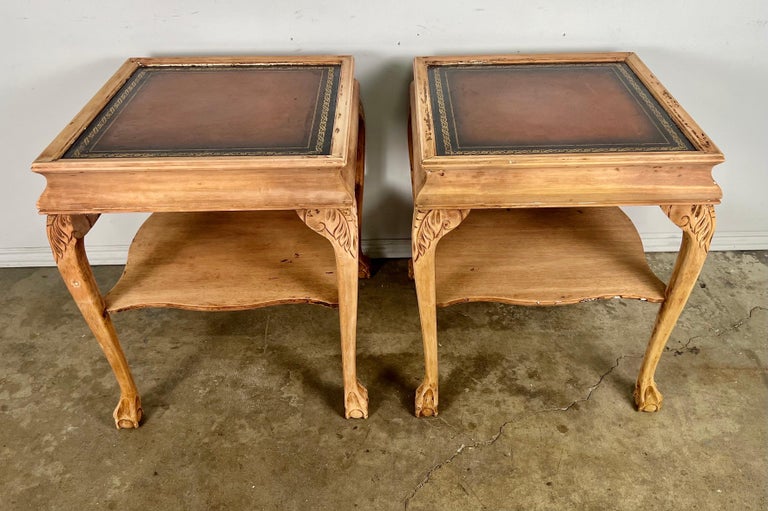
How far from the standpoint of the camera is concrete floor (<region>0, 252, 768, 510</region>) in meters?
1.59

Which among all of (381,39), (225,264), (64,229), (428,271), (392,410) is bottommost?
(392,410)

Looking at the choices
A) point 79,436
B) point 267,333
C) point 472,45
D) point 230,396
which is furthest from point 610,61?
point 79,436

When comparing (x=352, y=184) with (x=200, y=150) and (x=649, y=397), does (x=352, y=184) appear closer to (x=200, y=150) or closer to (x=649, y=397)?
(x=200, y=150)

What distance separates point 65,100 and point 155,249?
2.10ft

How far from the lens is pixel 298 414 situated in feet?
5.86

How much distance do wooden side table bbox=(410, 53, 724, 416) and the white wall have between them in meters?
0.12

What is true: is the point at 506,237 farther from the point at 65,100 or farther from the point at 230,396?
the point at 65,100

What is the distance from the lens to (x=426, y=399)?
1728mm

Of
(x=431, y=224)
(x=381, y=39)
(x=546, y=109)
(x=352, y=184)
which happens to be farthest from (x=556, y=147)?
(x=381, y=39)

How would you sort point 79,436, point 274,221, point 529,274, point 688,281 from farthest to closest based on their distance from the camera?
point 274,221 → point 79,436 → point 529,274 → point 688,281

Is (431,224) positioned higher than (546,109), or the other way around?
(546,109)

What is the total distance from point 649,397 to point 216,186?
1330 millimetres

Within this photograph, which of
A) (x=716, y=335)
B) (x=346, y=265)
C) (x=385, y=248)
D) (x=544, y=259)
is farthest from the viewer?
(x=385, y=248)

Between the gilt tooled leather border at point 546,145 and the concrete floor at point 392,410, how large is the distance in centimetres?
81
